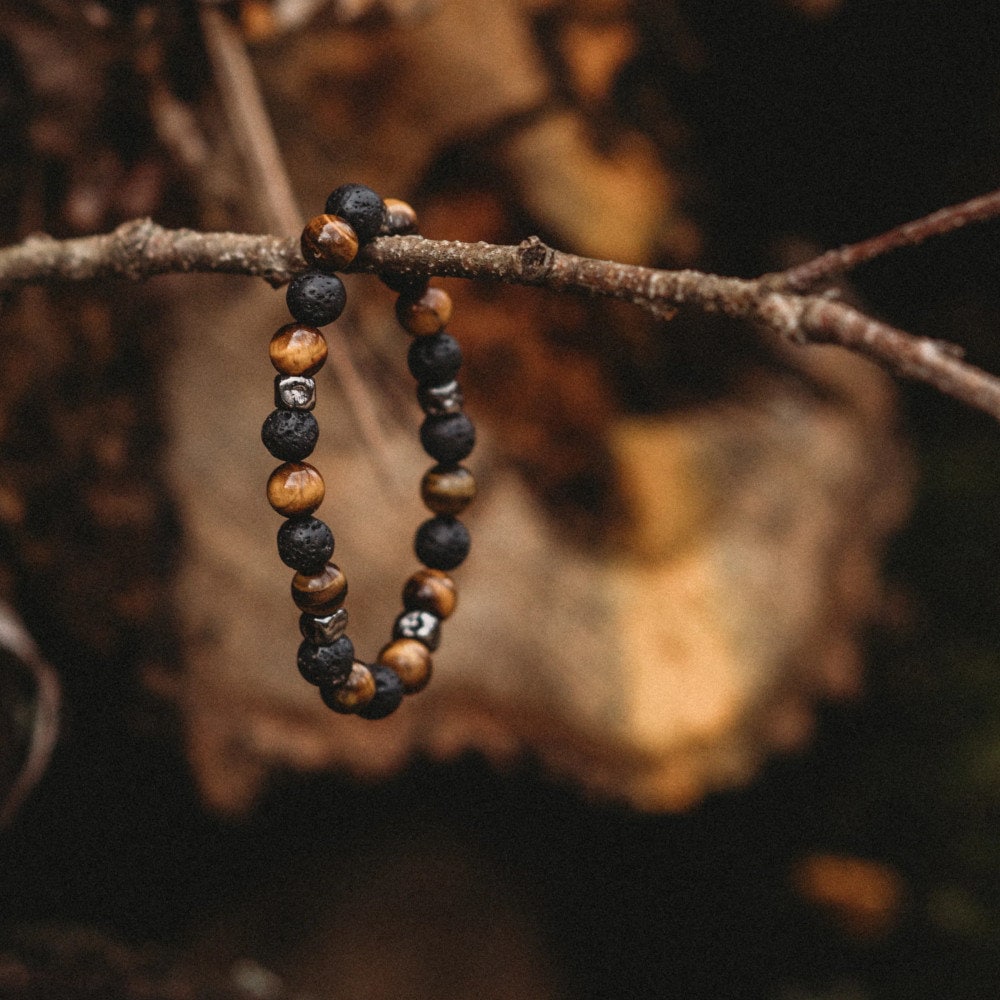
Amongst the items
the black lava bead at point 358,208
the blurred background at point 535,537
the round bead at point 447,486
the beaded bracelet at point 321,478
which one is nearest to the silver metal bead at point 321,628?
the beaded bracelet at point 321,478

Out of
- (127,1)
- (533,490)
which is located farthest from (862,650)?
(127,1)

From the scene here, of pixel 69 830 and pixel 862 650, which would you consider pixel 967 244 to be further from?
pixel 69 830

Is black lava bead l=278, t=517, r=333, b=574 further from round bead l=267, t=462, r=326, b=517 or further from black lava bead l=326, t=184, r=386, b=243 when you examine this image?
black lava bead l=326, t=184, r=386, b=243

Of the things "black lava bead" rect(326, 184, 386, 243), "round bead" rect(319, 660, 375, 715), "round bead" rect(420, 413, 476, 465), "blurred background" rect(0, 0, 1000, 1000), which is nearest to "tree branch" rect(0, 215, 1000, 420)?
Answer: "black lava bead" rect(326, 184, 386, 243)

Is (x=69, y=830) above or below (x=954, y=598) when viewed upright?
below

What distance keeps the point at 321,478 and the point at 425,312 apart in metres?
0.12

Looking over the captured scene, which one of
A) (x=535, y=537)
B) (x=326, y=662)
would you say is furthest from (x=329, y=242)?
(x=535, y=537)

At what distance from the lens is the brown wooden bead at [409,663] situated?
0.54m

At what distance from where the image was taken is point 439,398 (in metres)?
0.54

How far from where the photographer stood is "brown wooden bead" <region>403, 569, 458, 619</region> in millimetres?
574

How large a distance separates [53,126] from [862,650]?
1035 millimetres

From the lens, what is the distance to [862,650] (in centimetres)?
104

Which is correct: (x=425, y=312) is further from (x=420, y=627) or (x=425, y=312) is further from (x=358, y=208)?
(x=420, y=627)

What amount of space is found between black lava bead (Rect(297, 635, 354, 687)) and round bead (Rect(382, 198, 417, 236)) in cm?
23
